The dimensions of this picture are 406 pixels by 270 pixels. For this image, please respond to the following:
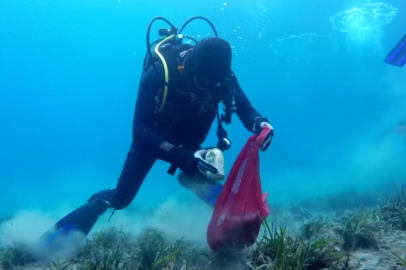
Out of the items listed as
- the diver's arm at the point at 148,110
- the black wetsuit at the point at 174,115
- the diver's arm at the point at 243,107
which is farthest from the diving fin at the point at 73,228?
the diver's arm at the point at 243,107

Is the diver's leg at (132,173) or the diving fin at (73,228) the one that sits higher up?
the diver's leg at (132,173)

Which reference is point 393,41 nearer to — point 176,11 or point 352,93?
point 352,93

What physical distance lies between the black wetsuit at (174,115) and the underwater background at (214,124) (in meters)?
1.92

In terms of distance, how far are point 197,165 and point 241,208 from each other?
2.32ft

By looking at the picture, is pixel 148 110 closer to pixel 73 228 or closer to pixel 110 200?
pixel 110 200

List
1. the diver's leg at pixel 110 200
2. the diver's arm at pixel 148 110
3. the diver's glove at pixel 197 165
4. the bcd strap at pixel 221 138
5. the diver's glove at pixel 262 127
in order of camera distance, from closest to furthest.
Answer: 1. the diver's glove at pixel 197 165
2. the diver's glove at pixel 262 127
3. the diver's arm at pixel 148 110
4. the bcd strap at pixel 221 138
5. the diver's leg at pixel 110 200

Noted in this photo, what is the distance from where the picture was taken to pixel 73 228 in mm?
5434

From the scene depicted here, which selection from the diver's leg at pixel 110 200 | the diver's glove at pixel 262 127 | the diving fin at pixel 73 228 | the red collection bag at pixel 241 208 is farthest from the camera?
the diver's leg at pixel 110 200

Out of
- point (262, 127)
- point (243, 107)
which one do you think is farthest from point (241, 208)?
point (243, 107)

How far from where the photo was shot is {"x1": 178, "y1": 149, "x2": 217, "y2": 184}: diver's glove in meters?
3.31

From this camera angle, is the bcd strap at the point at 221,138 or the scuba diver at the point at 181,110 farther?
the bcd strap at the point at 221,138

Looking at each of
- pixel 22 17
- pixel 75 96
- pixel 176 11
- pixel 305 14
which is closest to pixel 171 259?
pixel 305 14

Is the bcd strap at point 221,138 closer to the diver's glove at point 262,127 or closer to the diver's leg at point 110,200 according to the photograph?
the diver's glove at point 262,127

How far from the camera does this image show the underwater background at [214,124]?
21594mm
